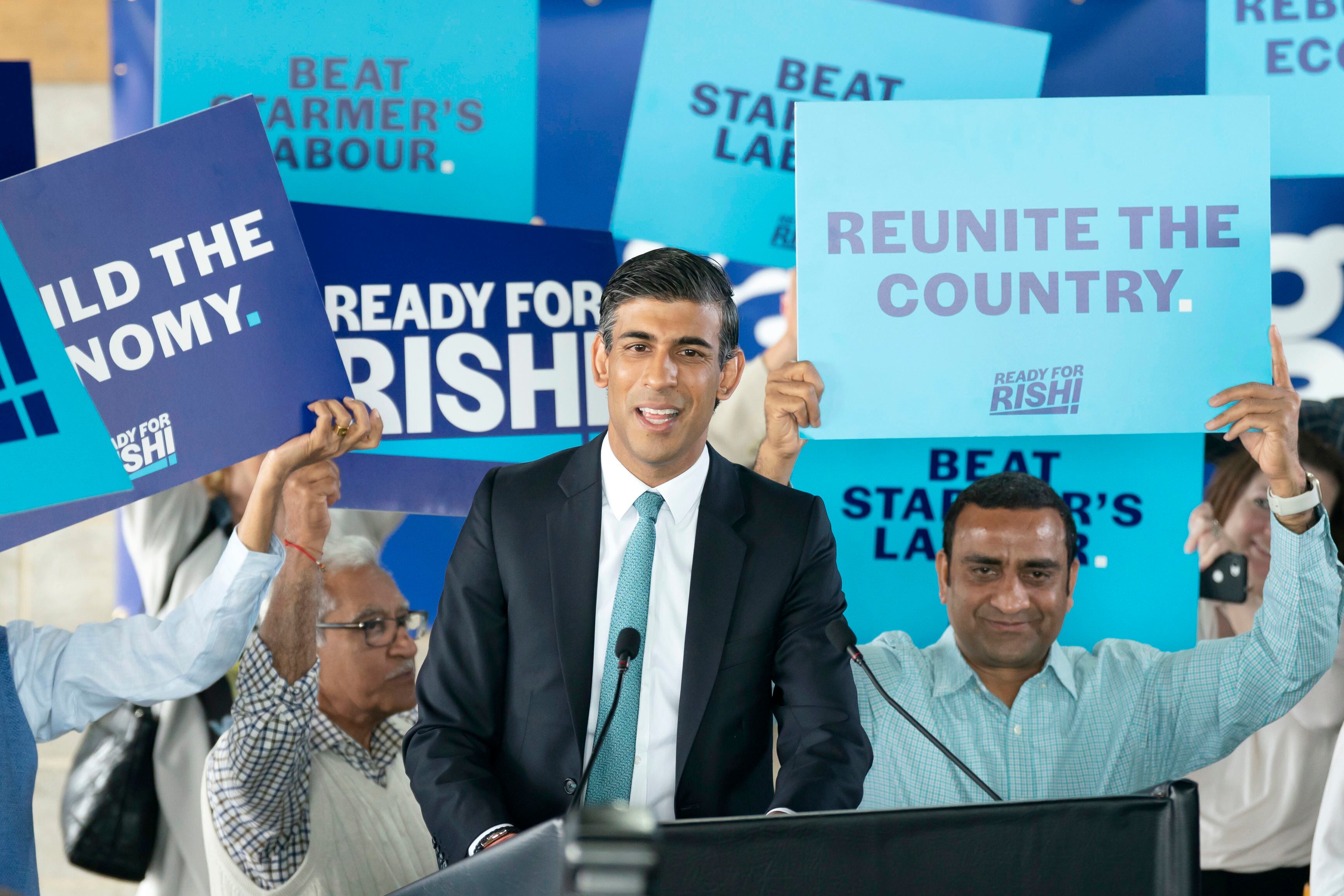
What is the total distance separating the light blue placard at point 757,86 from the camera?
2951 millimetres

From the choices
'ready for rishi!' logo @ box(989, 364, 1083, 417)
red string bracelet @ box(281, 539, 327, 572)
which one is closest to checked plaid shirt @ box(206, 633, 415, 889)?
red string bracelet @ box(281, 539, 327, 572)

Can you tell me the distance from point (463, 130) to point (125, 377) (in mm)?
974

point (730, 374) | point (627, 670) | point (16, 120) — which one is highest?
point (16, 120)

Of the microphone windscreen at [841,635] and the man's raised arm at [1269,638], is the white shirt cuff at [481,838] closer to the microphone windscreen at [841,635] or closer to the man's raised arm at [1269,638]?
the microphone windscreen at [841,635]

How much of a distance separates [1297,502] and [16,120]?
8.96 feet

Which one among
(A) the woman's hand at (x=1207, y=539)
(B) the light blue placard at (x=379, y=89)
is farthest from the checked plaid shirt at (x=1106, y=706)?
(B) the light blue placard at (x=379, y=89)

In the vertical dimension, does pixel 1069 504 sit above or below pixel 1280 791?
above

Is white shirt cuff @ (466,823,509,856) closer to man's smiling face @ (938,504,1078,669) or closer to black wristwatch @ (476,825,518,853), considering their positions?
black wristwatch @ (476,825,518,853)

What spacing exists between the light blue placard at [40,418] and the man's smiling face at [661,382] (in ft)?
3.49

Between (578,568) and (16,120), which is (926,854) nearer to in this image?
(578,568)

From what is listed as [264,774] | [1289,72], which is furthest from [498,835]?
A: [1289,72]

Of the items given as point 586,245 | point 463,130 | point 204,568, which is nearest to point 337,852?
point 204,568

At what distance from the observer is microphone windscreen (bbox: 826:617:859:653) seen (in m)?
1.79

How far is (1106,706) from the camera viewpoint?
9.05 feet
